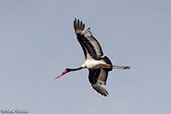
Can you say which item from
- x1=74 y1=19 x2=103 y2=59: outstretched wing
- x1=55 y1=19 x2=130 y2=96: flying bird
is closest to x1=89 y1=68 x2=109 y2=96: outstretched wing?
x1=55 y1=19 x2=130 y2=96: flying bird

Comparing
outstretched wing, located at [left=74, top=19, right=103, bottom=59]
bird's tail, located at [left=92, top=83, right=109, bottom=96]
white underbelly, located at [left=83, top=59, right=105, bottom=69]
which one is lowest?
bird's tail, located at [left=92, top=83, right=109, bottom=96]

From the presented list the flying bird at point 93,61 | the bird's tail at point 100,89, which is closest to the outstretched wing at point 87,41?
the flying bird at point 93,61

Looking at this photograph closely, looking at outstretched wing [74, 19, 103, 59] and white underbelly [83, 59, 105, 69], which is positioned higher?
outstretched wing [74, 19, 103, 59]

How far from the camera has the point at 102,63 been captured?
100 ft

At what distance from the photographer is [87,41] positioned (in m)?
30.1

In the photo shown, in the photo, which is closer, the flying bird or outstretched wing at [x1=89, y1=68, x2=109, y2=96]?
the flying bird

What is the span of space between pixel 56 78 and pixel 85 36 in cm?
445

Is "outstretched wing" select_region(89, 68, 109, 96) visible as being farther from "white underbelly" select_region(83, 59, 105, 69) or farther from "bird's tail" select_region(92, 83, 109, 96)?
"white underbelly" select_region(83, 59, 105, 69)

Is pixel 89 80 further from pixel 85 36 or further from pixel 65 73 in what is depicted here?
pixel 85 36

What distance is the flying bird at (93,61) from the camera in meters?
29.8

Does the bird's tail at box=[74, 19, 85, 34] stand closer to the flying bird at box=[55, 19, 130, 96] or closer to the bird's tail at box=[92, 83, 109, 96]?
the flying bird at box=[55, 19, 130, 96]

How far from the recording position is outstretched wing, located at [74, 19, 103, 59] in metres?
29.5

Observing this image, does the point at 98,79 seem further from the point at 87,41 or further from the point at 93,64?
the point at 87,41

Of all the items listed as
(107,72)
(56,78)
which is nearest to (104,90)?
(107,72)
